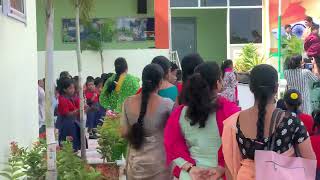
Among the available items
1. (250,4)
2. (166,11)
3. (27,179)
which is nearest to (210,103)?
(27,179)

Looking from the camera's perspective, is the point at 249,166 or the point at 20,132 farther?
the point at 20,132

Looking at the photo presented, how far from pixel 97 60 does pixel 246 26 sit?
6027 mm

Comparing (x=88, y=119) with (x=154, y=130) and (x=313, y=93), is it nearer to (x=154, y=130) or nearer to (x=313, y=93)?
(x=313, y=93)

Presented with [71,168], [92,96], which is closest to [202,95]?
[71,168]

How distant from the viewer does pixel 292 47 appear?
16.4 meters

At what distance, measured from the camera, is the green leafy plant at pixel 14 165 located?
5960 mm

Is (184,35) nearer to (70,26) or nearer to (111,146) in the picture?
(70,26)

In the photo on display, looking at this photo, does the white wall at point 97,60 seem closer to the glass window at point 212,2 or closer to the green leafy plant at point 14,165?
the glass window at point 212,2

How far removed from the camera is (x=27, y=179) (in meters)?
→ 6.37

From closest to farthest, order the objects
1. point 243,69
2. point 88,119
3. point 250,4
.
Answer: point 88,119 → point 243,69 → point 250,4

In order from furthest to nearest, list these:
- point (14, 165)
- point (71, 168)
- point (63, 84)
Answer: point (63, 84), point (71, 168), point (14, 165)

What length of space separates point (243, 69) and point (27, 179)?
45.4ft

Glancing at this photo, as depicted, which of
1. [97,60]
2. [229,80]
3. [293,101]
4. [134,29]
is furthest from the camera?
[134,29]

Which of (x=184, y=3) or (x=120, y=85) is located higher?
(x=184, y=3)
